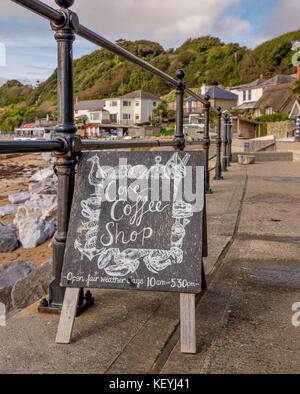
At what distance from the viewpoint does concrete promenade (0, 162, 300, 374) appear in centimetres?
154

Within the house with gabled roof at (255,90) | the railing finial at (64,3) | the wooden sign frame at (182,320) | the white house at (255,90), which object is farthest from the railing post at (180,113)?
the white house at (255,90)

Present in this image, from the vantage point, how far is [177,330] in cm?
181

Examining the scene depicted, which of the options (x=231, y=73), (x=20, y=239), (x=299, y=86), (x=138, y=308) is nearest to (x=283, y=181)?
(x=20, y=239)

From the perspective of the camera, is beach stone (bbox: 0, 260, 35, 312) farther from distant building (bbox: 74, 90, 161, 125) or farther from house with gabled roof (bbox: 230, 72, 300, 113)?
distant building (bbox: 74, 90, 161, 125)

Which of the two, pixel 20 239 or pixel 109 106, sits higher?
pixel 109 106

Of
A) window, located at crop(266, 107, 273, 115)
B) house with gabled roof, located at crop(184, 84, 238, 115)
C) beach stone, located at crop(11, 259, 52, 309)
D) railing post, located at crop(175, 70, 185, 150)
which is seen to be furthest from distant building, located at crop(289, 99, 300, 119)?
beach stone, located at crop(11, 259, 52, 309)

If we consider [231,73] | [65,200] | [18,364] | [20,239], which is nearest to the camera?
[18,364]

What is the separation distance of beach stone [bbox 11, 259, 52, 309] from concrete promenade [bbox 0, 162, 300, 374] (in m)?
1.38

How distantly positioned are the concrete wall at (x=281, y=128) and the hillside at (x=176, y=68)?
42.9m

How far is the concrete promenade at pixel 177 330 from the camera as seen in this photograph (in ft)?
5.05

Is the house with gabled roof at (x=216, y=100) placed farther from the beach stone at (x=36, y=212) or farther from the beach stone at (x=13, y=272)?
the beach stone at (x=13, y=272)
